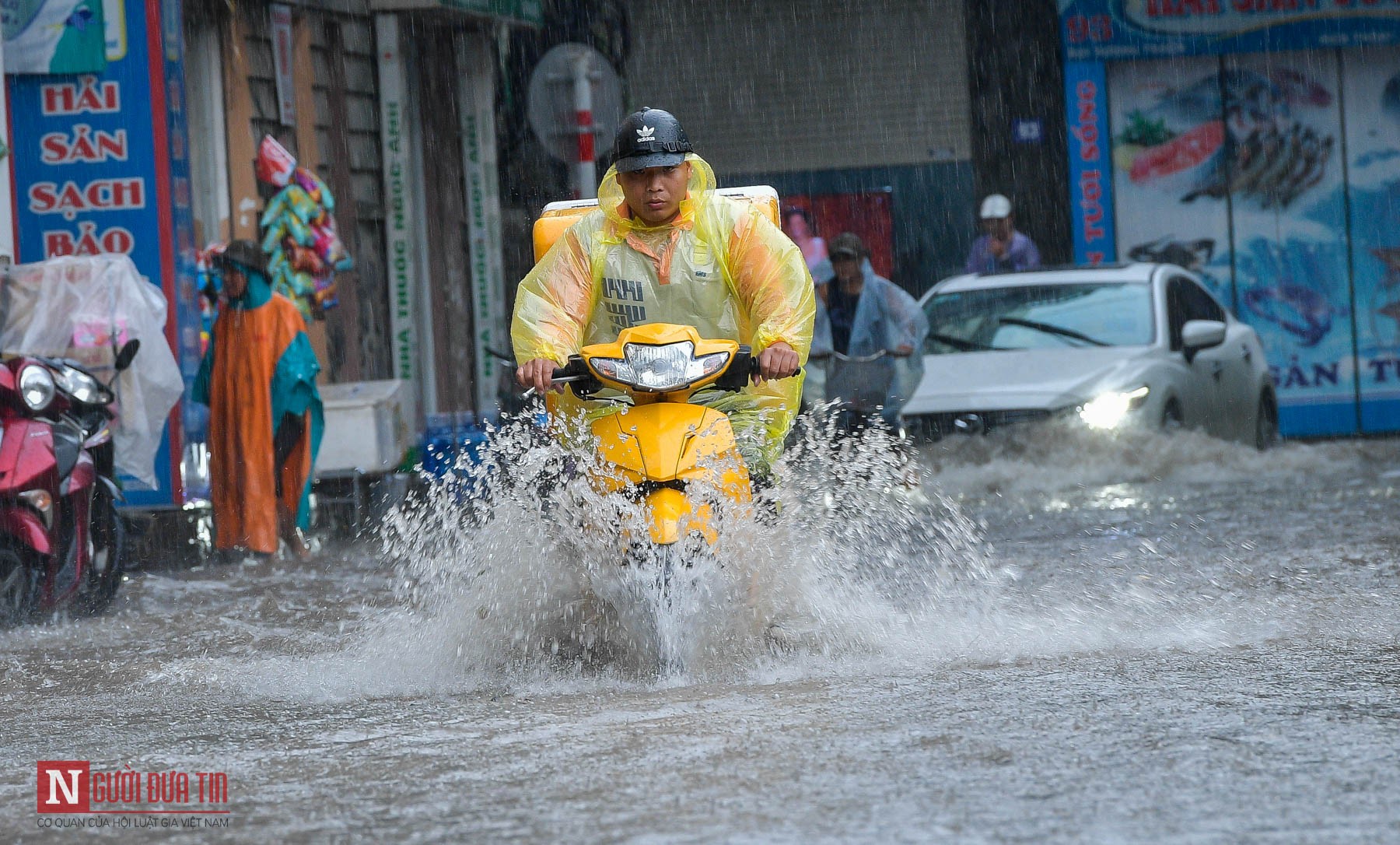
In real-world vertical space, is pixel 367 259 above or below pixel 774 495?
above

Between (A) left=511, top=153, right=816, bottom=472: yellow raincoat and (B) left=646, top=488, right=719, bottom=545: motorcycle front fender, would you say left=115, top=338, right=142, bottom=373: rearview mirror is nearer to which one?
(A) left=511, top=153, right=816, bottom=472: yellow raincoat

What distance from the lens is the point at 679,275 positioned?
6188 mm

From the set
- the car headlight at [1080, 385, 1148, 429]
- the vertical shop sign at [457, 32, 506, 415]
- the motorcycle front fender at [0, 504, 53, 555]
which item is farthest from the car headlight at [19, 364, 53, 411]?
the vertical shop sign at [457, 32, 506, 415]

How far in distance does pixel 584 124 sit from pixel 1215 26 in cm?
821

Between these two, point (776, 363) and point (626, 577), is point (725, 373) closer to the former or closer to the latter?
point (776, 363)

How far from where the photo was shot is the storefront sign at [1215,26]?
18.9 m

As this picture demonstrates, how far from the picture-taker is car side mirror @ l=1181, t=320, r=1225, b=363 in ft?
43.3

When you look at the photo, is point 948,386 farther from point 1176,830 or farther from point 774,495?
point 1176,830

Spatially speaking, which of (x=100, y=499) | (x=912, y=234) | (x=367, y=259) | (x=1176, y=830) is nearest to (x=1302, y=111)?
(x=912, y=234)

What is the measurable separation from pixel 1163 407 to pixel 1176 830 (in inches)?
381

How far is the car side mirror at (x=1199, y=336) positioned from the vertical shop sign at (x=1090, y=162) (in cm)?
609

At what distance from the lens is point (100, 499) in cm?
885

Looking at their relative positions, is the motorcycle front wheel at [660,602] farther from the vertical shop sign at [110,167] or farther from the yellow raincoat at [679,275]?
the vertical shop sign at [110,167]

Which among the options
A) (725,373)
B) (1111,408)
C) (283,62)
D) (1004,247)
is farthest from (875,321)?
(725,373)
